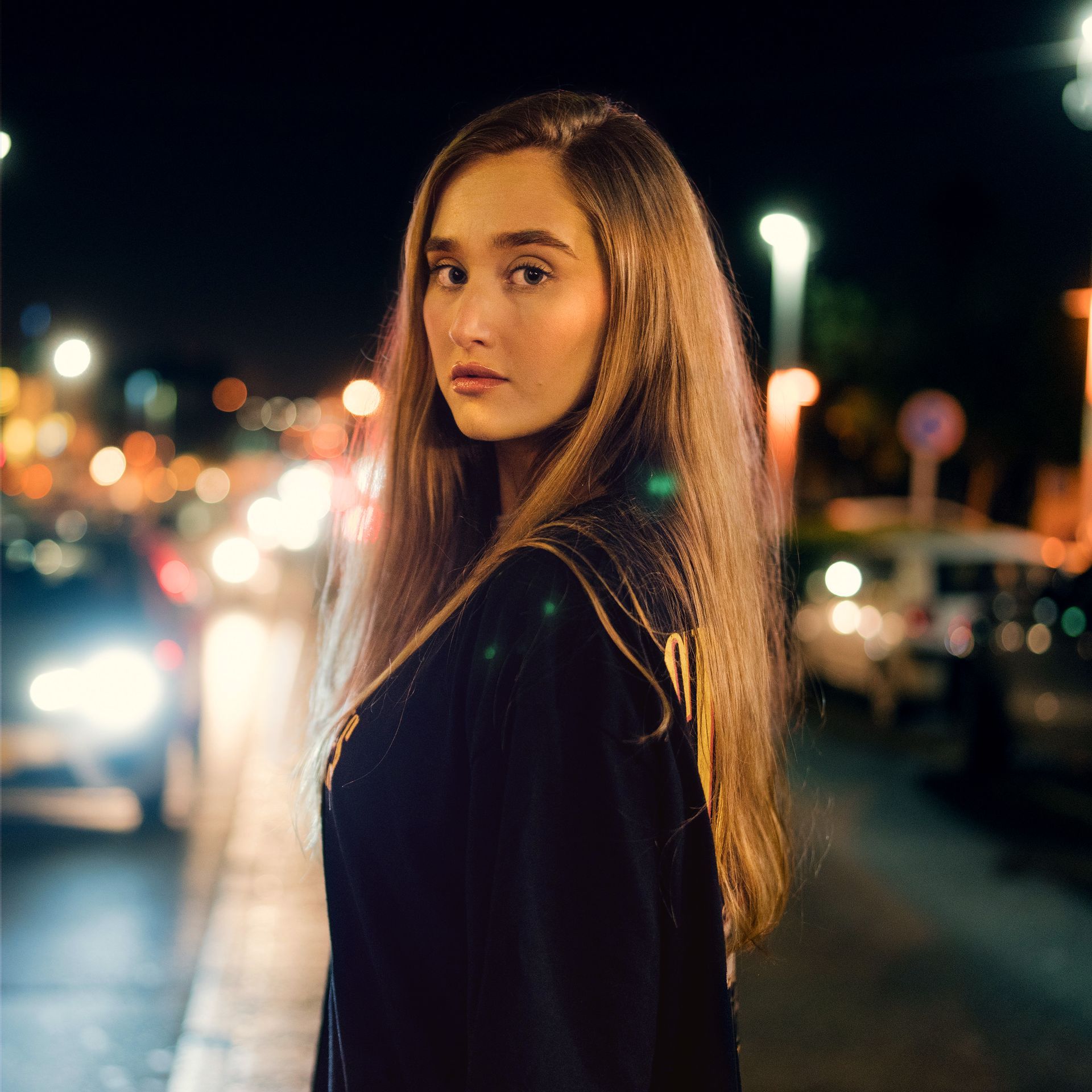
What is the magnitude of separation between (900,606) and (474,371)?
10376 millimetres

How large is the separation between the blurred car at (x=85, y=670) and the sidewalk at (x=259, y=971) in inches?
33.1

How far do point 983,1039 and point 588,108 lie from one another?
3.87 meters

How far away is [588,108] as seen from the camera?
1512 millimetres

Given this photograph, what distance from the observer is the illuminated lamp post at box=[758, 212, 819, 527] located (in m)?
21.0

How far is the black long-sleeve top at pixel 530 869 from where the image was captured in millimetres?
1089

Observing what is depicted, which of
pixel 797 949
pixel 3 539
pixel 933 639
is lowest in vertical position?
pixel 797 949

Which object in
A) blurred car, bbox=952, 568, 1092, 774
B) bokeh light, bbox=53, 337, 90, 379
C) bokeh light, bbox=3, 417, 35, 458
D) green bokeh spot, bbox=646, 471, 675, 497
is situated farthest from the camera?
bokeh light, bbox=3, 417, 35, 458

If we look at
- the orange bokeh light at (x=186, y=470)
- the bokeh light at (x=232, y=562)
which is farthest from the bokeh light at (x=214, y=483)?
the bokeh light at (x=232, y=562)

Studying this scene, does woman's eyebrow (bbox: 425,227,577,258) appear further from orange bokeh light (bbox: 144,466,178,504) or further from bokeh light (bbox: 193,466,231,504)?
bokeh light (bbox: 193,466,231,504)

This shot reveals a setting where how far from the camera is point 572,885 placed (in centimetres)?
110

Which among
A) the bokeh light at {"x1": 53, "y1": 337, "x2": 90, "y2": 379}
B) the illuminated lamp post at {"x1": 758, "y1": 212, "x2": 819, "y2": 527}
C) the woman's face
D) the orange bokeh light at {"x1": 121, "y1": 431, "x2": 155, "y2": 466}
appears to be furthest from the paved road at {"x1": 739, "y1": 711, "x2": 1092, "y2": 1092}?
the orange bokeh light at {"x1": 121, "y1": 431, "x2": 155, "y2": 466}

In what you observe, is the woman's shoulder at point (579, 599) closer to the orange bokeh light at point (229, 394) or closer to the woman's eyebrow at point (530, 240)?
the woman's eyebrow at point (530, 240)

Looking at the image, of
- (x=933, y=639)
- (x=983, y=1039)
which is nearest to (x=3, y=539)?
(x=983, y=1039)

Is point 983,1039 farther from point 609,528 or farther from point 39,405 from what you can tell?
point 39,405
